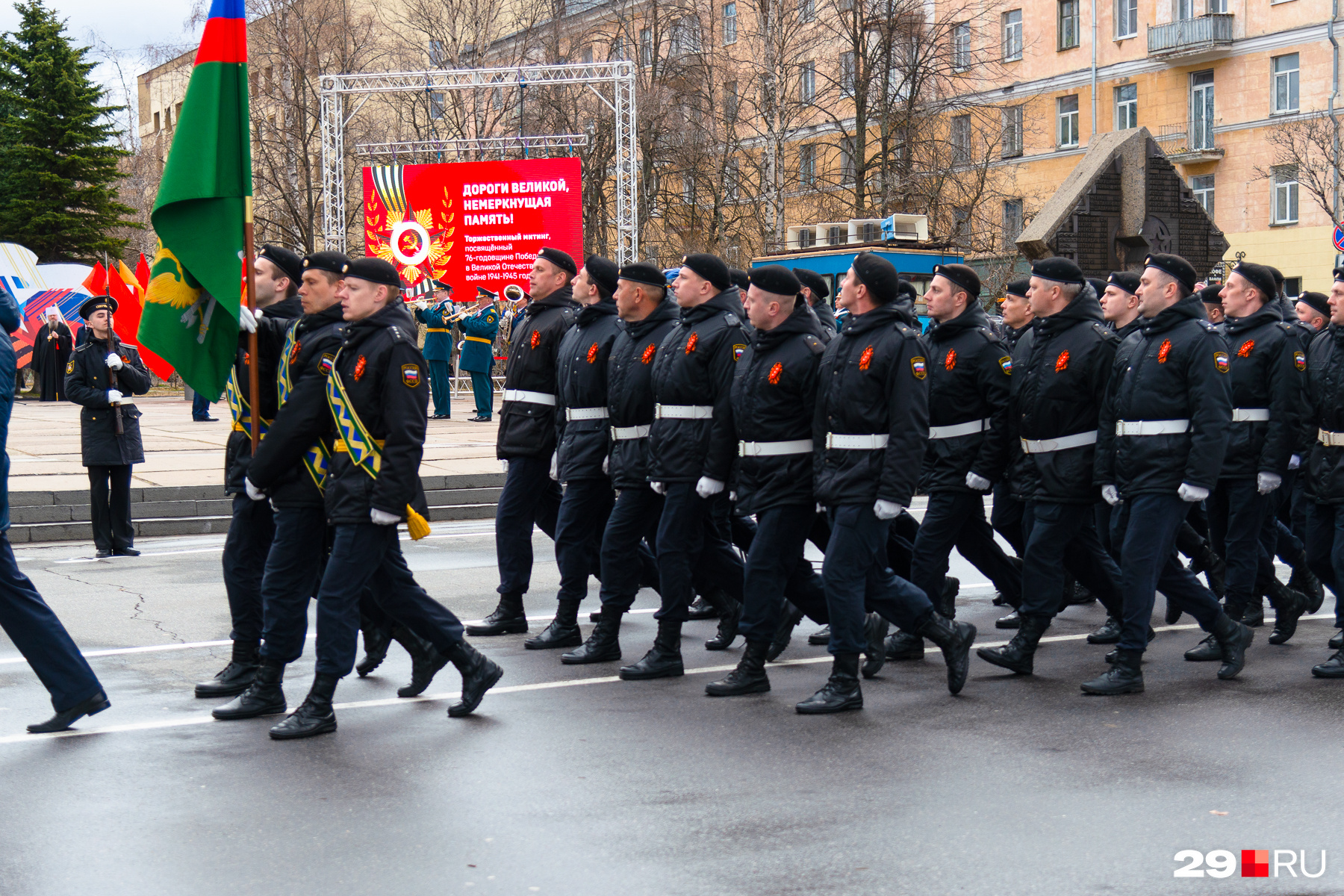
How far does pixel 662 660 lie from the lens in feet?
24.5

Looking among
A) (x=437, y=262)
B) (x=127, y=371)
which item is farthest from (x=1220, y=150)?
(x=127, y=371)

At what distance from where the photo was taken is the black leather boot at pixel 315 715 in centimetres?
621

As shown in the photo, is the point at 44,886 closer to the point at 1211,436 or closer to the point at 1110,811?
the point at 1110,811

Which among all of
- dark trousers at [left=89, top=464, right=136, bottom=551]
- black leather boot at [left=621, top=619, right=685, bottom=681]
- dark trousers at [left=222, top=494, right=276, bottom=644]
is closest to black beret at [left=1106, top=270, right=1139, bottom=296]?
black leather boot at [left=621, top=619, right=685, bottom=681]

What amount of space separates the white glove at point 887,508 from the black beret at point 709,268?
5.26 feet

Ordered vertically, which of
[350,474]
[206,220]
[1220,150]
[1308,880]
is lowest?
[1308,880]

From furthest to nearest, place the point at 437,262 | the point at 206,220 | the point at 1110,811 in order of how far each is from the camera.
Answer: the point at 437,262 < the point at 206,220 < the point at 1110,811

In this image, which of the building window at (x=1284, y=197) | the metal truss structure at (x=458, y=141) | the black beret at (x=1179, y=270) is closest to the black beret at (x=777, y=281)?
the black beret at (x=1179, y=270)

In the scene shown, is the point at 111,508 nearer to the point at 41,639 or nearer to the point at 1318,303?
the point at 41,639

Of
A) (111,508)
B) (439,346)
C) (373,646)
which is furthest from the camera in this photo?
(439,346)

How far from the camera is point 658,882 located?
452 cm

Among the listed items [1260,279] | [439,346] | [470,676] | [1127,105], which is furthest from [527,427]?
[1127,105]

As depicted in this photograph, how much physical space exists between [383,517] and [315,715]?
2.87 ft

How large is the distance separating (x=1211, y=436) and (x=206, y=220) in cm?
463
